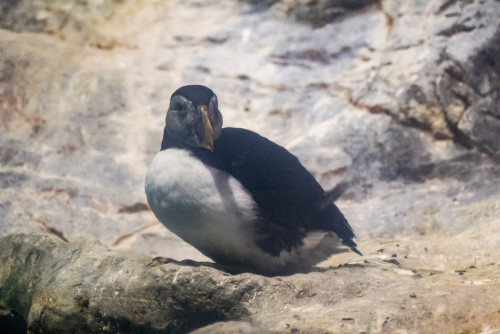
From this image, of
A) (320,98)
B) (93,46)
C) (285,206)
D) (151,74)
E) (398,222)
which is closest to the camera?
(285,206)

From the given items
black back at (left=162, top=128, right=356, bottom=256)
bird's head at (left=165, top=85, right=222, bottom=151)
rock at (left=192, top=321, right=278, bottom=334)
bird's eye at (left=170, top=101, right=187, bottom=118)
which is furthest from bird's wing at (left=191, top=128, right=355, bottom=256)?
rock at (left=192, top=321, right=278, bottom=334)

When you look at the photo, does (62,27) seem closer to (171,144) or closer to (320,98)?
(320,98)

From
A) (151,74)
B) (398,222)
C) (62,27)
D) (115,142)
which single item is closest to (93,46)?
(62,27)

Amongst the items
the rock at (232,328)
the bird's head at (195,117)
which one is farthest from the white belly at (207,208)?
the rock at (232,328)

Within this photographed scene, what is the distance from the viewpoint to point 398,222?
421 centimetres

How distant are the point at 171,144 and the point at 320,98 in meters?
2.75

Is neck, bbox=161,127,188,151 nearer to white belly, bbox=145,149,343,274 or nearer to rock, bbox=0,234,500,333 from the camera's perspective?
white belly, bbox=145,149,343,274

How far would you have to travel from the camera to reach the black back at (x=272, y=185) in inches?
111

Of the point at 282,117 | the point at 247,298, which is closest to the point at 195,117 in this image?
the point at 247,298

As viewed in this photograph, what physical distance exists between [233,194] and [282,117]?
278cm

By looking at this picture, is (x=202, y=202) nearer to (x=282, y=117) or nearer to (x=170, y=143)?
(x=170, y=143)

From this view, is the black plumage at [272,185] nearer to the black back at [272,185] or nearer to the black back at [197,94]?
the black back at [272,185]

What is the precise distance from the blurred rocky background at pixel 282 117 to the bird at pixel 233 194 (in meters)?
0.28

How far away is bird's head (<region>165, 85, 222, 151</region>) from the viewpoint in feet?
9.09
